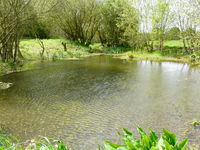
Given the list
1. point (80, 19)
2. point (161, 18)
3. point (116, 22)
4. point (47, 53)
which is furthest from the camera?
point (116, 22)

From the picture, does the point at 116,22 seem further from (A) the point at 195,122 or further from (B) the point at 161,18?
(A) the point at 195,122

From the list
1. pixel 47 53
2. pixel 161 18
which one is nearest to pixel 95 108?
pixel 47 53

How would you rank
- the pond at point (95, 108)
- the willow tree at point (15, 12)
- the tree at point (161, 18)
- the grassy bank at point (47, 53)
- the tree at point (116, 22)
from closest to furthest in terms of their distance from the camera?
the pond at point (95, 108) < the willow tree at point (15, 12) < the grassy bank at point (47, 53) < the tree at point (161, 18) < the tree at point (116, 22)

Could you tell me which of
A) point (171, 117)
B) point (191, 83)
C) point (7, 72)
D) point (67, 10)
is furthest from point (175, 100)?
point (67, 10)

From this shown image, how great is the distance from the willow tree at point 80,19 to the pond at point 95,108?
2828 centimetres

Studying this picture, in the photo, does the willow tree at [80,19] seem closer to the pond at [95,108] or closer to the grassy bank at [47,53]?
the grassy bank at [47,53]

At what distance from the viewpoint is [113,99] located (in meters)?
11.0

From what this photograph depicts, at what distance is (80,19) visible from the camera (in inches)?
1720

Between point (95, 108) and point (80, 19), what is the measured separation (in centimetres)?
3665

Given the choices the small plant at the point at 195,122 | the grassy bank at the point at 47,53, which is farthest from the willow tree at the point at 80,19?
the small plant at the point at 195,122

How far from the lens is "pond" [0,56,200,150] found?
23.3 ft

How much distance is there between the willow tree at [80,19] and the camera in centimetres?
4097

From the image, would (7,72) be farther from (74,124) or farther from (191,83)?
(191,83)

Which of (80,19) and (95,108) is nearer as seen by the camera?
(95,108)
